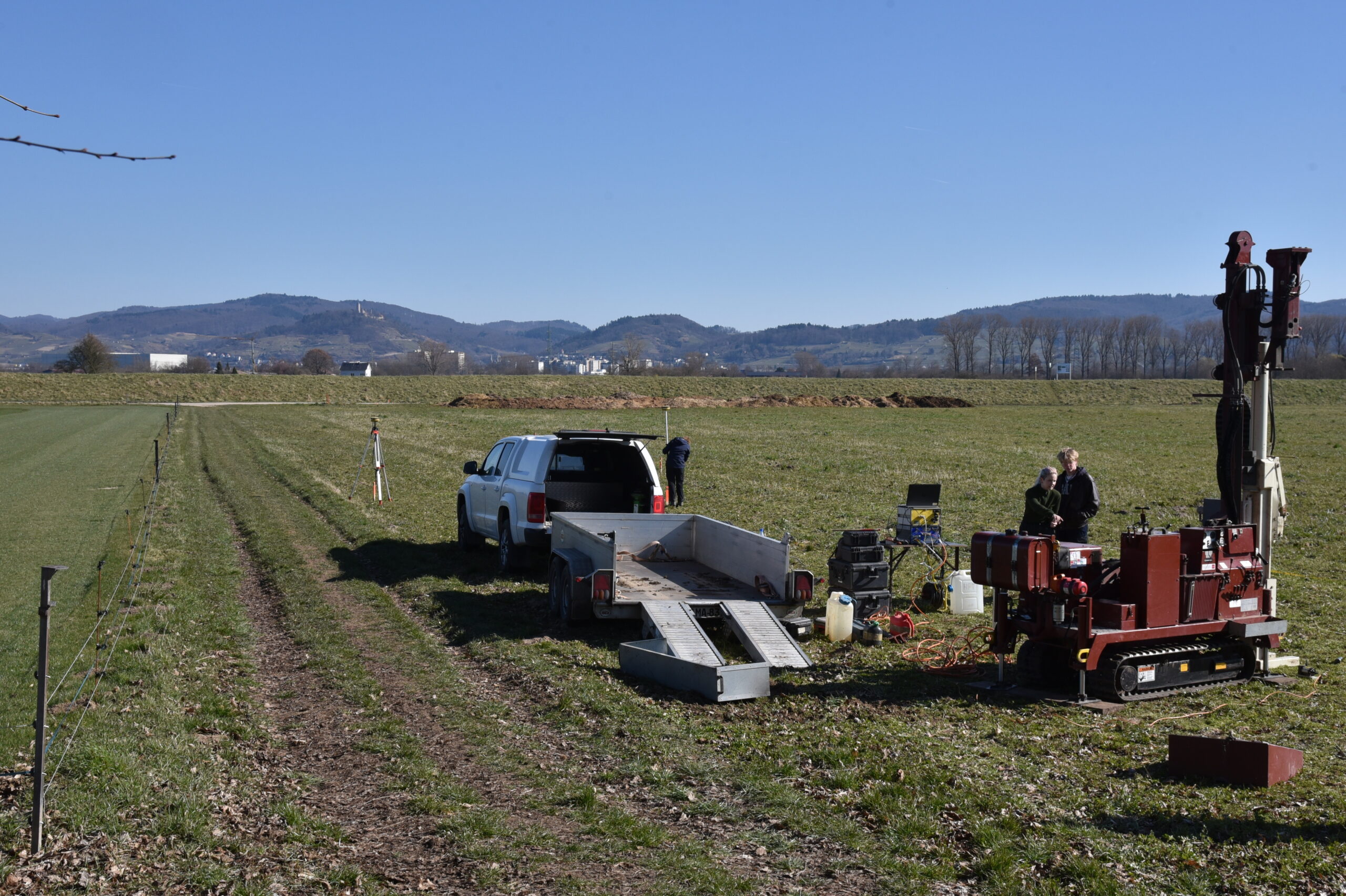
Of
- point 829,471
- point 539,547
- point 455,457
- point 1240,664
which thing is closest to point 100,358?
point 455,457

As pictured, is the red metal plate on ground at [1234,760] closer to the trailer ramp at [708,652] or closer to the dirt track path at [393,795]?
the trailer ramp at [708,652]

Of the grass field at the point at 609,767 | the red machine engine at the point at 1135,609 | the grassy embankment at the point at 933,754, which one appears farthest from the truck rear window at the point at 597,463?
the red machine engine at the point at 1135,609

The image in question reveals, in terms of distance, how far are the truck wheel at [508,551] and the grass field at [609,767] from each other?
623 millimetres

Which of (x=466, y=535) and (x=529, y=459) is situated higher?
(x=529, y=459)

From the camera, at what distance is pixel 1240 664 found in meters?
9.95

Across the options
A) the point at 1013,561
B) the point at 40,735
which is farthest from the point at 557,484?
the point at 40,735

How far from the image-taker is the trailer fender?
38.2 feet

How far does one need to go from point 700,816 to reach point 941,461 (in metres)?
28.3

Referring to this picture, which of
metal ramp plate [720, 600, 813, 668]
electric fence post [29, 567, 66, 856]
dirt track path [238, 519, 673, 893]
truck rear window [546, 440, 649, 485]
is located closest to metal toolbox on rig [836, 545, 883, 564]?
metal ramp plate [720, 600, 813, 668]

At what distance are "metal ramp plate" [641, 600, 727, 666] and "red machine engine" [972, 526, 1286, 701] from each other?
8.26ft

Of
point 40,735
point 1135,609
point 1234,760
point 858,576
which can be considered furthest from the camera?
point 858,576

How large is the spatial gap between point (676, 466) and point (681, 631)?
43.5 ft

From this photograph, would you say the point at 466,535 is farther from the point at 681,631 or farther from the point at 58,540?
the point at 681,631

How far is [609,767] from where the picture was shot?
754 cm
